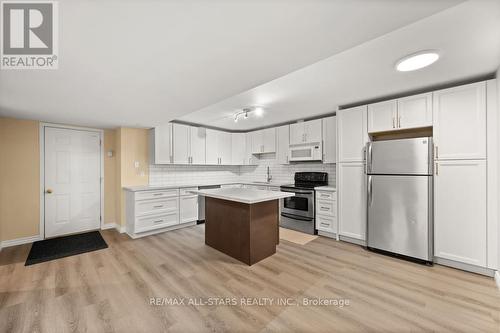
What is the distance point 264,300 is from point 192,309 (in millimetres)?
691

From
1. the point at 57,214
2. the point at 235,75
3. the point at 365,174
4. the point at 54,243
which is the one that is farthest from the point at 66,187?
the point at 365,174

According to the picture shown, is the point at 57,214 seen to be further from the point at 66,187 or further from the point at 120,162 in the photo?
the point at 120,162

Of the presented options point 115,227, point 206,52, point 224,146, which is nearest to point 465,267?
point 206,52

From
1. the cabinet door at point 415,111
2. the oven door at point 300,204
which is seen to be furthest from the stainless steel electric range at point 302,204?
the cabinet door at point 415,111

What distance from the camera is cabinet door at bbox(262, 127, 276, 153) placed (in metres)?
5.14

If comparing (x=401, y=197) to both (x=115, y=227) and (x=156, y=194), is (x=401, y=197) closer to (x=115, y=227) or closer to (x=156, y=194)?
(x=156, y=194)

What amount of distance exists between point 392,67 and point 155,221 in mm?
4447

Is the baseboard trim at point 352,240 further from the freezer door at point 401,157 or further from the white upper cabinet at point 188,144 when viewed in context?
the white upper cabinet at point 188,144

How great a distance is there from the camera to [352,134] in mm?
3443

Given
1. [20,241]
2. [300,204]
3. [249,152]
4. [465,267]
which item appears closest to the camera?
[465,267]

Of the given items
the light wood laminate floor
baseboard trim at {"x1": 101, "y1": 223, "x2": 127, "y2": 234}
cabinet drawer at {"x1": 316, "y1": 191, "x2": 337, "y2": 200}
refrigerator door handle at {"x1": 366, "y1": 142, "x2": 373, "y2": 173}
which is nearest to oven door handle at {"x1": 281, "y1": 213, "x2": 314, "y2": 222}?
cabinet drawer at {"x1": 316, "y1": 191, "x2": 337, "y2": 200}

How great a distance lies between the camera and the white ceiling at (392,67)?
1.54 m

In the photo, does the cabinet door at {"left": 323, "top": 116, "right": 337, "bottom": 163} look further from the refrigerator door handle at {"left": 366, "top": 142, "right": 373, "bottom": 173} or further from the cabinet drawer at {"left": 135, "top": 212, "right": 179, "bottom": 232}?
the cabinet drawer at {"left": 135, "top": 212, "right": 179, "bottom": 232}

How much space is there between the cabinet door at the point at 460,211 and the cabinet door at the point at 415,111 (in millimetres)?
609
